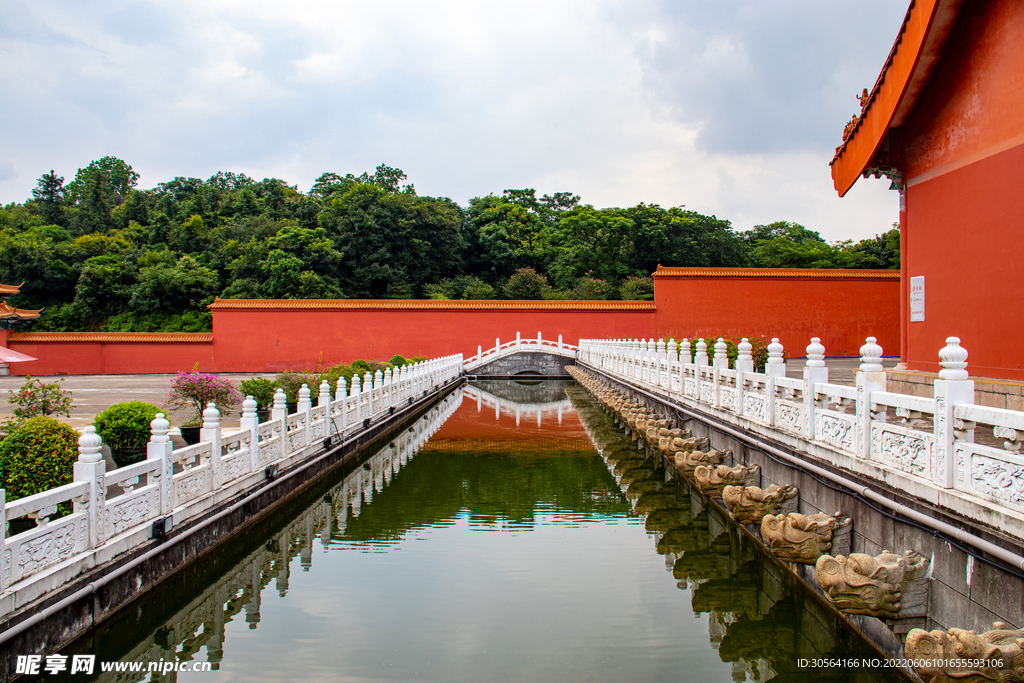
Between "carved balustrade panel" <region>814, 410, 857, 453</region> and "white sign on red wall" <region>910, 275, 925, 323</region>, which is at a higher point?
"white sign on red wall" <region>910, 275, 925, 323</region>

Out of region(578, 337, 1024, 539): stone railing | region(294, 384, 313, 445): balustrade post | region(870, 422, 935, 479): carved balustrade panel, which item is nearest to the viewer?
region(578, 337, 1024, 539): stone railing

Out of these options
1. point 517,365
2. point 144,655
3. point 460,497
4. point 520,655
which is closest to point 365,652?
point 520,655

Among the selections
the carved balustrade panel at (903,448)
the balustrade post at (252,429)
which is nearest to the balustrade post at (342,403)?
the balustrade post at (252,429)

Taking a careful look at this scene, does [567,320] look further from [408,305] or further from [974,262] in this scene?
[974,262]

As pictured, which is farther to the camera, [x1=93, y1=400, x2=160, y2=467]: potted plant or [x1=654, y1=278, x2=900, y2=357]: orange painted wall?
[x1=654, y1=278, x2=900, y2=357]: orange painted wall

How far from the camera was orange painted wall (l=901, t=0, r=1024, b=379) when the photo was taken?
6.30m

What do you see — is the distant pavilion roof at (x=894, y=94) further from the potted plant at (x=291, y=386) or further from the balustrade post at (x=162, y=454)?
the potted plant at (x=291, y=386)

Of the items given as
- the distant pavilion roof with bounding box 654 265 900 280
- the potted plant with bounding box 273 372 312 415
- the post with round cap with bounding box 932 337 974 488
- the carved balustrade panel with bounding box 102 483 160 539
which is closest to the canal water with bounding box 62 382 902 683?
the carved balustrade panel with bounding box 102 483 160 539

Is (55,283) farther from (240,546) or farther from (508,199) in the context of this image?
(240,546)

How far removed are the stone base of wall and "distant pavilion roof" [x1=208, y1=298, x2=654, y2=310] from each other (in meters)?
17.5

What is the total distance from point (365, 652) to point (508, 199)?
38.8 meters

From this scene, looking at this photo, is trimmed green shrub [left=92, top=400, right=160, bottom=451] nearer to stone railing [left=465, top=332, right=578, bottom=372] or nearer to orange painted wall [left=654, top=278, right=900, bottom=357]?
stone railing [left=465, top=332, right=578, bottom=372]

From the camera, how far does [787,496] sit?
16.8 ft

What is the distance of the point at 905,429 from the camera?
3.81m
